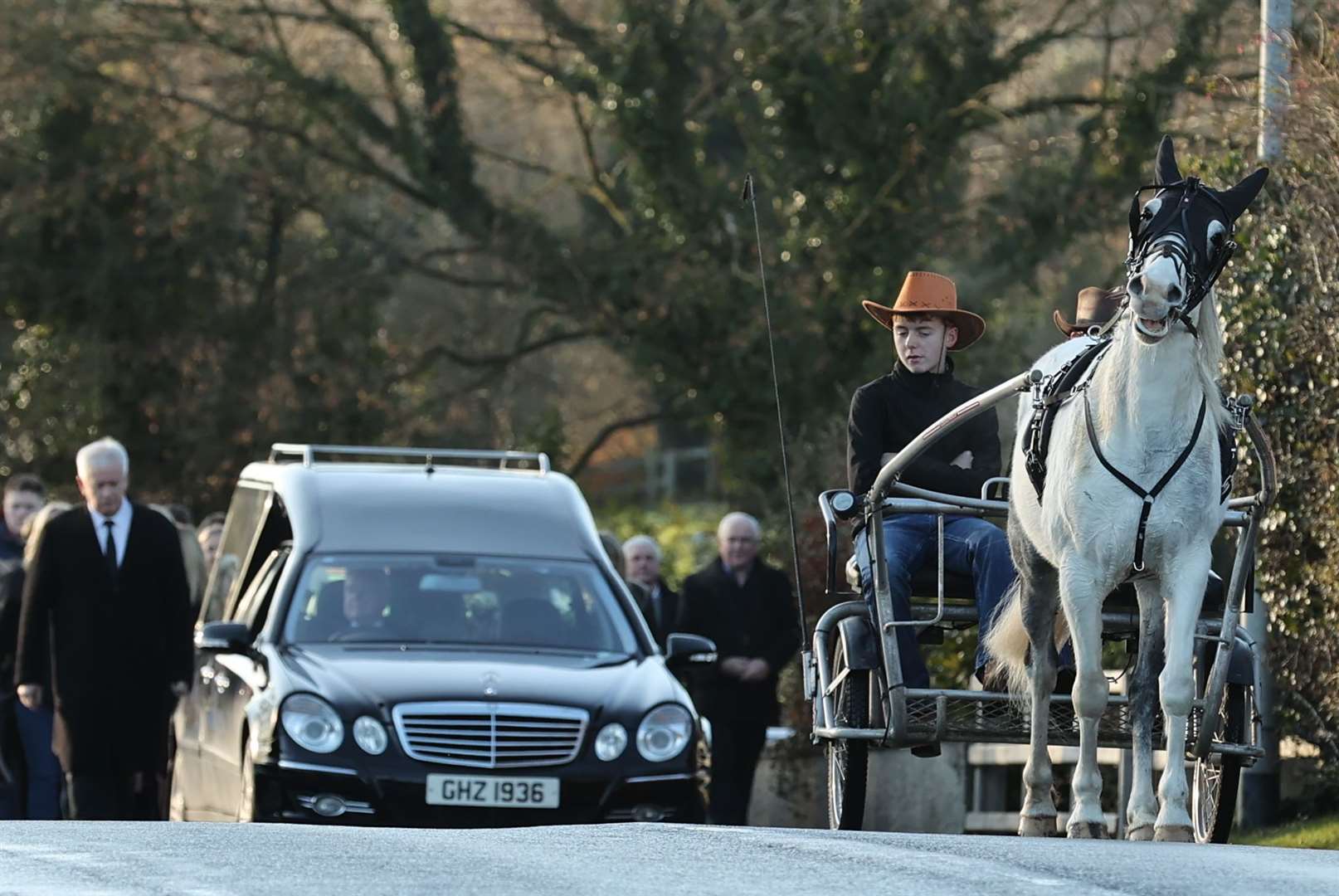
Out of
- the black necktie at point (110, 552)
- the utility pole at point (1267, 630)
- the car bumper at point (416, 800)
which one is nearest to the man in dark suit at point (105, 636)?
the black necktie at point (110, 552)

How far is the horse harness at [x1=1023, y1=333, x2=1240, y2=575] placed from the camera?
970cm

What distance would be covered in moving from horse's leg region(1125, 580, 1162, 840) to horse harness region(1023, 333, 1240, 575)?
0.23m

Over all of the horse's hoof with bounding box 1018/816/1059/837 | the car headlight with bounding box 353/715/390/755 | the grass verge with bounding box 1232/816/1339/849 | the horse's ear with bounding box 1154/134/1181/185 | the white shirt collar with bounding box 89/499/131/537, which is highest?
the horse's ear with bounding box 1154/134/1181/185

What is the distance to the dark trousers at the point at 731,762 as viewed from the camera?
16.6m

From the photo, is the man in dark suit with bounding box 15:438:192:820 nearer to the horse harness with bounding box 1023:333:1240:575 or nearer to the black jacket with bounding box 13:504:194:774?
the black jacket with bounding box 13:504:194:774

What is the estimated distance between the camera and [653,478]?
49906 mm

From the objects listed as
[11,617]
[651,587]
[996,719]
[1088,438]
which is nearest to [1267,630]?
[996,719]

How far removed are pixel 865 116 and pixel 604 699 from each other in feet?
44.3

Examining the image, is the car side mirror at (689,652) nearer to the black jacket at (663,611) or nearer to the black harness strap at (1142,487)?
the black jacket at (663,611)

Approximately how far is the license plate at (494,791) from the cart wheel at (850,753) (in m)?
1.70

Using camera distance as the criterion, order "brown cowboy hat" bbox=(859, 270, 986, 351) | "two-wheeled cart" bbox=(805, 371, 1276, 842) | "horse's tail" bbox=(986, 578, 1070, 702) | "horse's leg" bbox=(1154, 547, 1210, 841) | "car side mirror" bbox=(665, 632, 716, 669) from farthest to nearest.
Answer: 1. "car side mirror" bbox=(665, 632, 716, 669)
2. "brown cowboy hat" bbox=(859, 270, 986, 351)
3. "horse's tail" bbox=(986, 578, 1070, 702)
4. "two-wheeled cart" bbox=(805, 371, 1276, 842)
5. "horse's leg" bbox=(1154, 547, 1210, 841)

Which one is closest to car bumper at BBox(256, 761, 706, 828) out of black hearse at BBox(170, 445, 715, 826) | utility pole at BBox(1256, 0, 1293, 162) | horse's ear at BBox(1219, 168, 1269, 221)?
black hearse at BBox(170, 445, 715, 826)

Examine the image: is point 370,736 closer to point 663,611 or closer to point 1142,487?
point 1142,487

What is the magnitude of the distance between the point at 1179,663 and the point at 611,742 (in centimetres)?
352
